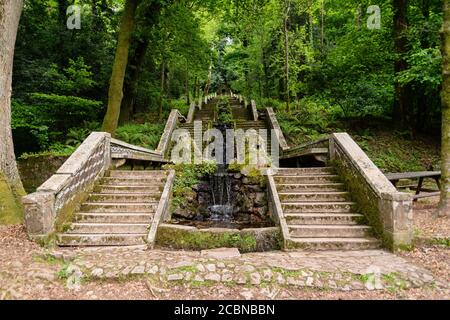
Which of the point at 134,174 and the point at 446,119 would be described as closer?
the point at 446,119

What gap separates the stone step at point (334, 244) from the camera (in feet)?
16.2

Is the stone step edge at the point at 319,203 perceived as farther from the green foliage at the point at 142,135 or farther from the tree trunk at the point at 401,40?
the tree trunk at the point at 401,40

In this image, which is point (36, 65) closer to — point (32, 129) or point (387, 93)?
point (32, 129)

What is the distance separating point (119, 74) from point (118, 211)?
18.7 feet

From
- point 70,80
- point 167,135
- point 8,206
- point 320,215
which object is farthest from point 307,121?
point 8,206

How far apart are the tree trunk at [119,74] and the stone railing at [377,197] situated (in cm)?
702

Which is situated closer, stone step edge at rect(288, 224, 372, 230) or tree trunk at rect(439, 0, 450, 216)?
stone step edge at rect(288, 224, 372, 230)

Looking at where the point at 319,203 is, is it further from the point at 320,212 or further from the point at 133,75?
the point at 133,75

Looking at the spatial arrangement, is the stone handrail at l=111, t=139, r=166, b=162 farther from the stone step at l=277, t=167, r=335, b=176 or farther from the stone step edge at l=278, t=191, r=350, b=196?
the stone step edge at l=278, t=191, r=350, b=196

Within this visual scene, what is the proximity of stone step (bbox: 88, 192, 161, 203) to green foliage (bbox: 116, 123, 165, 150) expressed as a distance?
5416mm

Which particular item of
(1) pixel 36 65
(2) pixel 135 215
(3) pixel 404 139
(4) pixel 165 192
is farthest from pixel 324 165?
(1) pixel 36 65

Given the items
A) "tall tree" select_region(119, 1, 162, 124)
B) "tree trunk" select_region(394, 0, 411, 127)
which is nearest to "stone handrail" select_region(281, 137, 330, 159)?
"tree trunk" select_region(394, 0, 411, 127)

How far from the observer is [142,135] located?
39.5ft

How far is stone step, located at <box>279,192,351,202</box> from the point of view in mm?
6305
